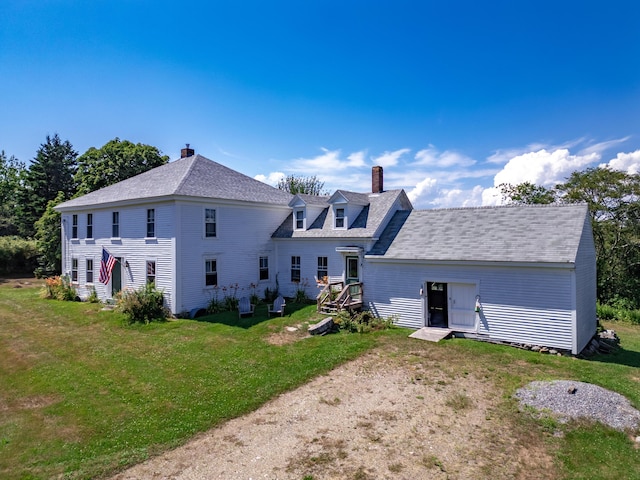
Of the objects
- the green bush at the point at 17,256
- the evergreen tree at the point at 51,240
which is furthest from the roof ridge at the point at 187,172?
the green bush at the point at 17,256

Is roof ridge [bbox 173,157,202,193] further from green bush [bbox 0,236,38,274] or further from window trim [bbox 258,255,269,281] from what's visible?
green bush [bbox 0,236,38,274]

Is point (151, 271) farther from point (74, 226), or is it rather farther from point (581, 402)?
point (581, 402)

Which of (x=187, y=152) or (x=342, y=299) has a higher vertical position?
(x=187, y=152)

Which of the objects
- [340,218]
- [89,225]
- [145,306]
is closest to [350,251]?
[340,218]

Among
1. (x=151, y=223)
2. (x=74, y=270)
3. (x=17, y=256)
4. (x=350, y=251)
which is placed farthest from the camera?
(x=17, y=256)

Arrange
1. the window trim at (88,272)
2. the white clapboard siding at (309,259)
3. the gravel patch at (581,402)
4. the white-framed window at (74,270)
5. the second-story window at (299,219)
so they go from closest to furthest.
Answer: the gravel patch at (581,402)
the white clapboard siding at (309,259)
the second-story window at (299,219)
the window trim at (88,272)
the white-framed window at (74,270)

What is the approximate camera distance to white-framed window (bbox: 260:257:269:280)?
2308 centimetres

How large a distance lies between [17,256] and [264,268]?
100ft

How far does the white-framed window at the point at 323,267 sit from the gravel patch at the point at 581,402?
12.1 metres

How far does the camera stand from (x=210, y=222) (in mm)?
20297

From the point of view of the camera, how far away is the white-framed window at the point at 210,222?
2008cm

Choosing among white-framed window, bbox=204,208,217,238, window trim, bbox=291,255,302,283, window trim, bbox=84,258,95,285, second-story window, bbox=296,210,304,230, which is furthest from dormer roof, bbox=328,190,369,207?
window trim, bbox=84,258,95,285

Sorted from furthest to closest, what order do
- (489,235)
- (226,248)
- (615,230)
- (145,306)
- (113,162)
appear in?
1. (113,162)
2. (615,230)
3. (226,248)
4. (145,306)
5. (489,235)

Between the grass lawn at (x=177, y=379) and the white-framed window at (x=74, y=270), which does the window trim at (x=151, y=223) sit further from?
the white-framed window at (x=74, y=270)
